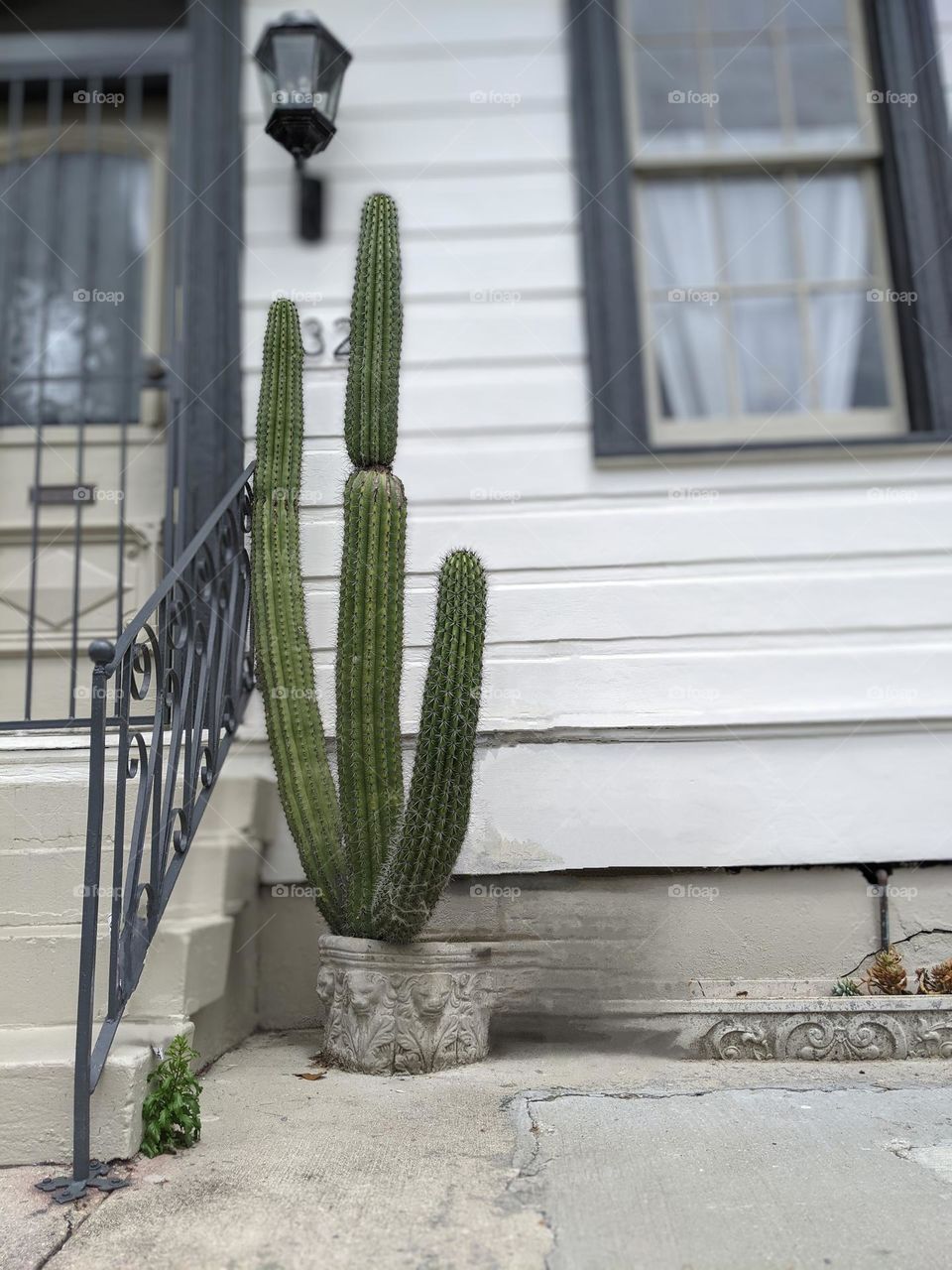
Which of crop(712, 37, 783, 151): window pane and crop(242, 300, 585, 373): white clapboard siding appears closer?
crop(242, 300, 585, 373): white clapboard siding

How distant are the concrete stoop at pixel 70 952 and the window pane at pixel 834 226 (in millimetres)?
3035

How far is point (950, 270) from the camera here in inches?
159

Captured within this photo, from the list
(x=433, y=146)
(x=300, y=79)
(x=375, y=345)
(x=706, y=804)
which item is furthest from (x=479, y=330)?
(x=706, y=804)

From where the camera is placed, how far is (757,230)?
428 cm

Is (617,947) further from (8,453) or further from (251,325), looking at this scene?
(8,453)

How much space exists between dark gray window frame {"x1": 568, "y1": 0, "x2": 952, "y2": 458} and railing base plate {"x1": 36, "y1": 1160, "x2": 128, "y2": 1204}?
2.76 metres

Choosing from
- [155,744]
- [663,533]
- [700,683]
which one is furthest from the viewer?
[663,533]

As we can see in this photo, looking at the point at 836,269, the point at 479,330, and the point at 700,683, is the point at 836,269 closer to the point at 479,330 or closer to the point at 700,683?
the point at 479,330

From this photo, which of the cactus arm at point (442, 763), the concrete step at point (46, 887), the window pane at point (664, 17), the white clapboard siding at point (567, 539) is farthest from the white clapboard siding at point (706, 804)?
the window pane at point (664, 17)

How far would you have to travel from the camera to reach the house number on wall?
396cm

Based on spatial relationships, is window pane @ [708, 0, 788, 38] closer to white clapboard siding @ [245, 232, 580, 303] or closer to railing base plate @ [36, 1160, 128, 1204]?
white clapboard siding @ [245, 232, 580, 303]

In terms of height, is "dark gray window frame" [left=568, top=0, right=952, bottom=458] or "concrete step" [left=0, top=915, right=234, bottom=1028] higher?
"dark gray window frame" [left=568, top=0, right=952, bottom=458]

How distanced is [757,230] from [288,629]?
2.61 meters

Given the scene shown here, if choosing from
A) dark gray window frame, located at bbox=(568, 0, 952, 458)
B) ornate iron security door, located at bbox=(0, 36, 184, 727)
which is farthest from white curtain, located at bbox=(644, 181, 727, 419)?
ornate iron security door, located at bbox=(0, 36, 184, 727)
